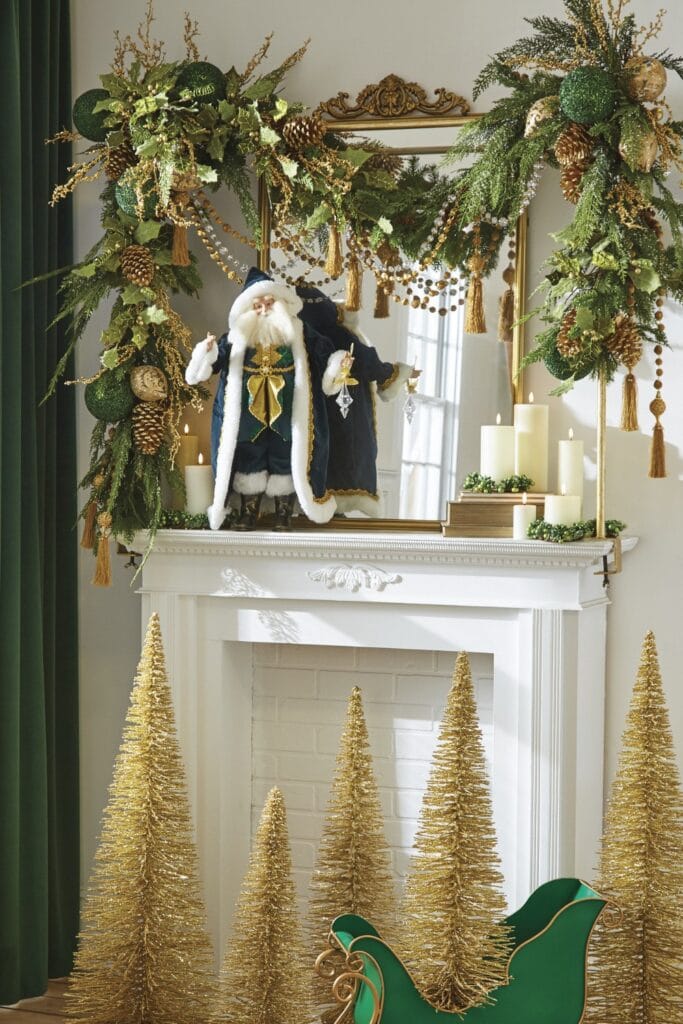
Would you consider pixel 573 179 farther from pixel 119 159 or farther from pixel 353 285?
pixel 119 159

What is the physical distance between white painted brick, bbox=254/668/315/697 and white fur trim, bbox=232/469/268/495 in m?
0.47

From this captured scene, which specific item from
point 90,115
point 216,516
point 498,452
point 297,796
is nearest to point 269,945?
point 297,796

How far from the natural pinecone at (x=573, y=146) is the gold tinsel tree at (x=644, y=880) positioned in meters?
0.93

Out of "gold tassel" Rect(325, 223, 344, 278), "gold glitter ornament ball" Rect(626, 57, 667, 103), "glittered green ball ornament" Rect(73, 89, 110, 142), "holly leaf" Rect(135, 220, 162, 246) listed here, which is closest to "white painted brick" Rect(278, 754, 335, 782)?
"gold tassel" Rect(325, 223, 344, 278)

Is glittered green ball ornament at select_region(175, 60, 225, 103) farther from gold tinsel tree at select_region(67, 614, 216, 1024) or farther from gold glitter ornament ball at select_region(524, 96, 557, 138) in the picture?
gold tinsel tree at select_region(67, 614, 216, 1024)

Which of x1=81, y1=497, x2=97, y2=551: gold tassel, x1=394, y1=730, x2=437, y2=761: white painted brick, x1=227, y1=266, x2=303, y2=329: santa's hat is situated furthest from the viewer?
x1=394, y1=730, x2=437, y2=761: white painted brick

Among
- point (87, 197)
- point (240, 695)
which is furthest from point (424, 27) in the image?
point (240, 695)

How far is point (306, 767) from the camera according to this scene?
9.59 feet

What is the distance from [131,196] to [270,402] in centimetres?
53

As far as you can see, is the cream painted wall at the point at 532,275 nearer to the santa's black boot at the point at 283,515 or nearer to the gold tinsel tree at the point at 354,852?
the santa's black boot at the point at 283,515

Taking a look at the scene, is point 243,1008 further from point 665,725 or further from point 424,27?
point 424,27

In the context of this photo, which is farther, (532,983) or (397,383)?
(397,383)

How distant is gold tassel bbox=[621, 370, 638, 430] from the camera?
244 cm

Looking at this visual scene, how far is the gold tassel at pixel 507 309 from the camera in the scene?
2727 mm
